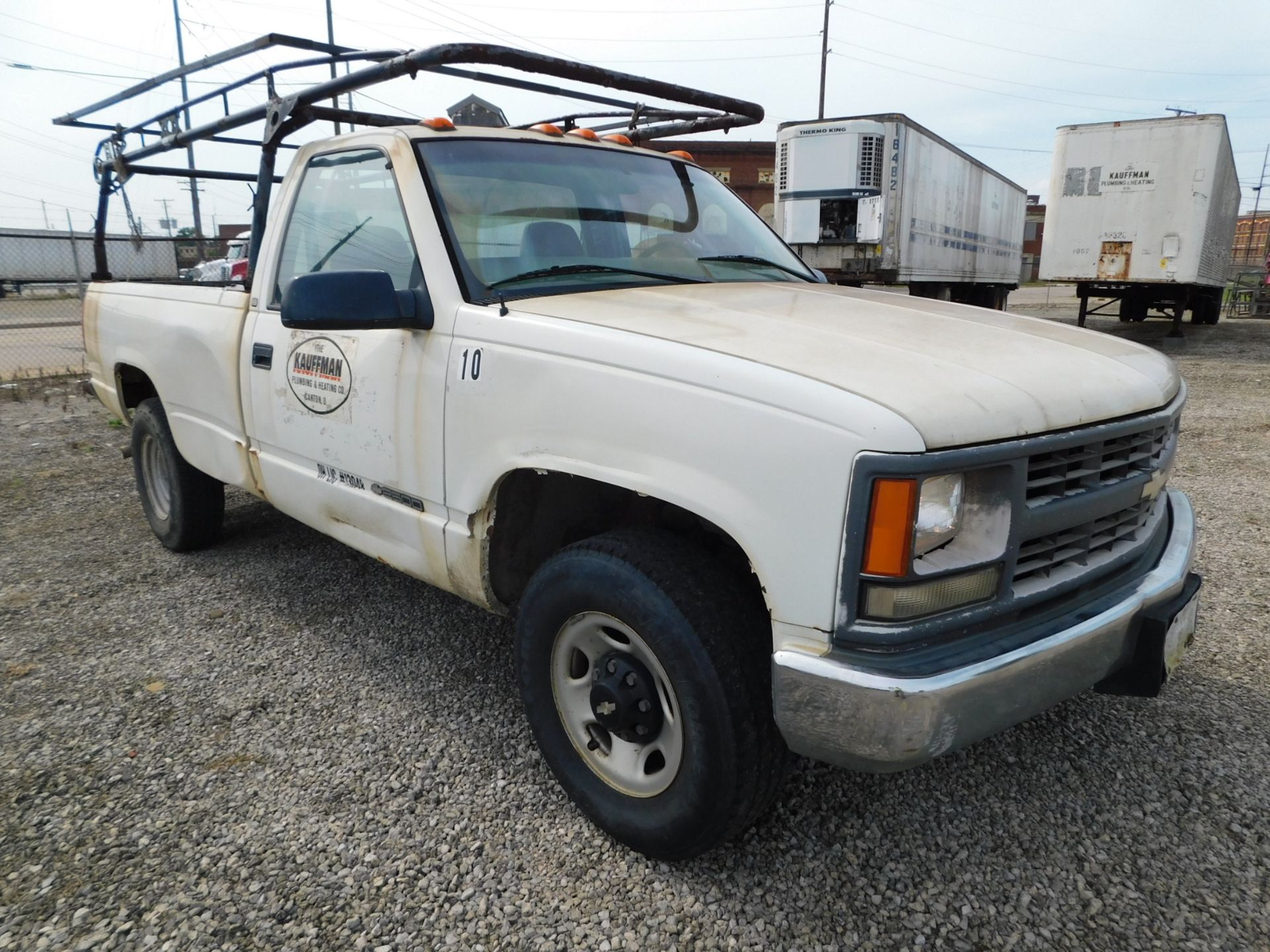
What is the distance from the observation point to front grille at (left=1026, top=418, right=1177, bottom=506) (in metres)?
1.91

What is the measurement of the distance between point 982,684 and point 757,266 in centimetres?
197

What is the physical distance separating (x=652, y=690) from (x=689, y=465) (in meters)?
0.62

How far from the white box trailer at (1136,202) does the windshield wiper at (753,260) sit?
44.9 ft

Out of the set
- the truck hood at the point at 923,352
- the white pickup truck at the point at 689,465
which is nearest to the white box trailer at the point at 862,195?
the white pickup truck at the point at 689,465

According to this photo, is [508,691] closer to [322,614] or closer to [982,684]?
[322,614]

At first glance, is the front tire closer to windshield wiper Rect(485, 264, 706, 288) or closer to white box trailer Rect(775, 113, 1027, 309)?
windshield wiper Rect(485, 264, 706, 288)

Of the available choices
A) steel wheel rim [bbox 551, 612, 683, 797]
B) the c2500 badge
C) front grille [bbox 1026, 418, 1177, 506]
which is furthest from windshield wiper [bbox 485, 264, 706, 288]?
front grille [bbox 1026, 418, 1177, 506]

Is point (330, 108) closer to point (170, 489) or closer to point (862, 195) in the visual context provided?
point (170, 489)

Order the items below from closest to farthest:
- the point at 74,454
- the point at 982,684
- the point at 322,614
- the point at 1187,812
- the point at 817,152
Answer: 1. the point at 982,684
2. the point at 1187,812
3. the point at 322,614
4. the point at 74,454
5. the point at 817,152

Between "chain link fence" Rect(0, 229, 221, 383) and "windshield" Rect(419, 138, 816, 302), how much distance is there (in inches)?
166

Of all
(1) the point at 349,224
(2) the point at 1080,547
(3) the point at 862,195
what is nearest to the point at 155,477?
(1) the point at 349,224

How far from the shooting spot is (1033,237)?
63.5m

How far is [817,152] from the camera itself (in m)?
13.7

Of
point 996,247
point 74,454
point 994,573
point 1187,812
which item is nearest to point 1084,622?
point 994,573
